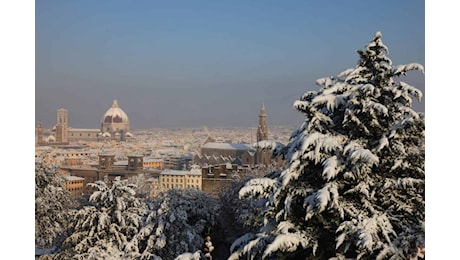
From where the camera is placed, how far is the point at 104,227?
570 centimetres

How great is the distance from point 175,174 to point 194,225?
86 centimetres

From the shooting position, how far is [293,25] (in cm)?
513

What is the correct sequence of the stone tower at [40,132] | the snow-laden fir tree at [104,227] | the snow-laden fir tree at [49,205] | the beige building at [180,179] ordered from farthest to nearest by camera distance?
the beige building at [180,179] → the snow-laden fir tree at [49,205] → the stone tower at [40,132] → the snow-laden fir tree at [104,227]

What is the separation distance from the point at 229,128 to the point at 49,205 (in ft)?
9.46

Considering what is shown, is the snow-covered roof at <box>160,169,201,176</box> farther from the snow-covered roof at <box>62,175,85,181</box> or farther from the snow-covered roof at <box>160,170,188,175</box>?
the snow-covered roof at <box>62,175,85,181</box>

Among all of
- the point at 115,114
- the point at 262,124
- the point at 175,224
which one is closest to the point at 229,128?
the point at 262,124

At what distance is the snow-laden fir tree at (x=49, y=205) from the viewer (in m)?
6.77

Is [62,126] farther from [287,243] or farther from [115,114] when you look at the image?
[287,243]

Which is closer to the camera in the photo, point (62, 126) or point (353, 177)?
point (353, 177)

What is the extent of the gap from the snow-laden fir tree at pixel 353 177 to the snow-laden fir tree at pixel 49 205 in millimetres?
3920

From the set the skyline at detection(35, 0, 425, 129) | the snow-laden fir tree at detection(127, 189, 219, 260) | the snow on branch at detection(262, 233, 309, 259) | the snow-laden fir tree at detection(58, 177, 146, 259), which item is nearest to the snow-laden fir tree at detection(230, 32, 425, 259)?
the snow on branch at detection(262, 233, 309, 259)

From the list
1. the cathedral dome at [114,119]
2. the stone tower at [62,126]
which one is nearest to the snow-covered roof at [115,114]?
the cathedral dome at [114,119]

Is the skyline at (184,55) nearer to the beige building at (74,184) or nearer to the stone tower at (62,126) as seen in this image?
the stone tower at (62,126)

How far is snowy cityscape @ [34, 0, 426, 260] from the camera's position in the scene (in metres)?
3.36
